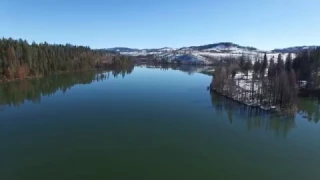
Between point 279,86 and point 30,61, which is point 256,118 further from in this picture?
point 30,61

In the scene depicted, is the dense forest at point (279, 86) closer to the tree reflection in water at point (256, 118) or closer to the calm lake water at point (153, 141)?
the tree reflection in water at point (256, 118)

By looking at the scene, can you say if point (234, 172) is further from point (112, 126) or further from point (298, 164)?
point (112, 126)

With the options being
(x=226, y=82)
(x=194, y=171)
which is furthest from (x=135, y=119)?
(x=226, y=82)

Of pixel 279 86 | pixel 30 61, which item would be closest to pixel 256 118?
pixel 279 86

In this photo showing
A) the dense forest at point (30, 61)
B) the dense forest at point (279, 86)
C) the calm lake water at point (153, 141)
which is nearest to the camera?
the calm lake water at point (153, 141)

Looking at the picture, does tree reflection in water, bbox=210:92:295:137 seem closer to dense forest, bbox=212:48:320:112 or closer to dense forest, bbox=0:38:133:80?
dense forest, bbox=212:48:320:112

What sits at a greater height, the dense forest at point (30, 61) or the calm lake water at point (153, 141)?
the dense forest at point (30, 61)

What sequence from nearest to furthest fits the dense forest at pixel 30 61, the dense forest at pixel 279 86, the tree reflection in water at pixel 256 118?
the tree reflection in water at pixel 256 118
the dense forest at pixel 279 86
the dense forest at pixel 30 61

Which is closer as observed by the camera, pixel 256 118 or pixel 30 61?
pixel 256 118

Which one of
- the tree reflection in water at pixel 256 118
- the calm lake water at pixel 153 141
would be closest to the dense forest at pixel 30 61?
the calm lake water at pixel 153 141
